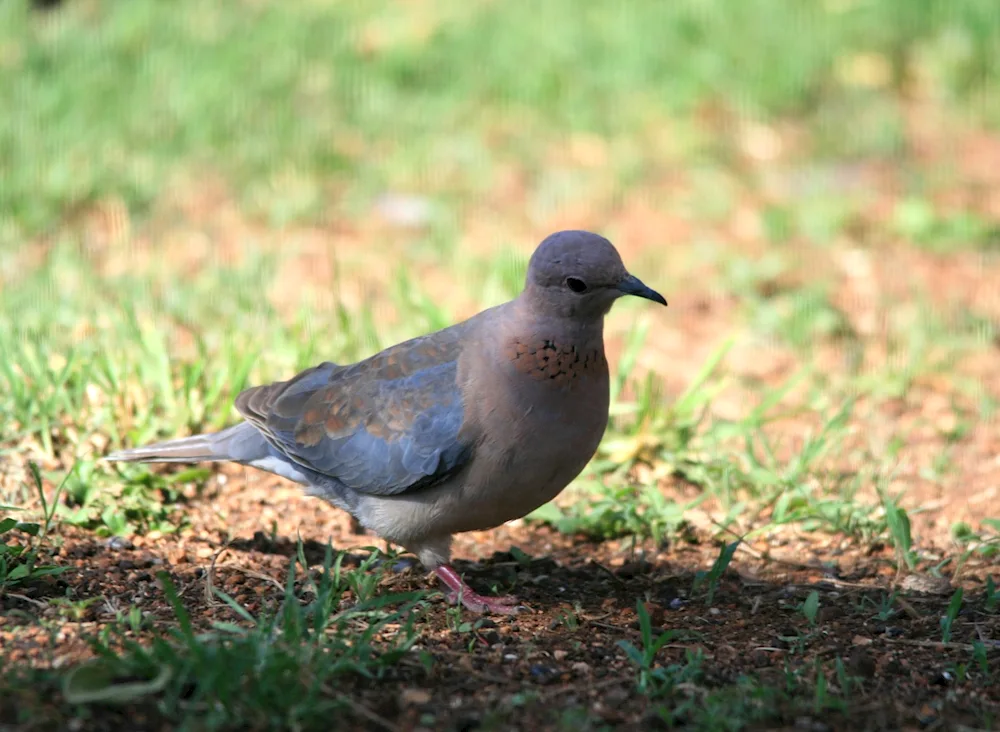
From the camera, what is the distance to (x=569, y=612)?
12.7 ft

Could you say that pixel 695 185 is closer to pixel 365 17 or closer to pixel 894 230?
pixel 894 230

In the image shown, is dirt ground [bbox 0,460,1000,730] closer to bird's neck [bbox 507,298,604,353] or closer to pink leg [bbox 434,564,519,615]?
pink leg [bbox 434,564,519,615]

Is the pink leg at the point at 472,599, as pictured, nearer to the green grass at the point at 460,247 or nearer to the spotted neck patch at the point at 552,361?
the green grass at the point at 460,247

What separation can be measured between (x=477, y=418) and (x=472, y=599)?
0.58 meters

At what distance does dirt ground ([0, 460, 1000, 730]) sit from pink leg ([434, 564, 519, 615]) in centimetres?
7

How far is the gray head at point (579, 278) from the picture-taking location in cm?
379

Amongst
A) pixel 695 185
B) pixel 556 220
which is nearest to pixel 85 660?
pixel 556 220

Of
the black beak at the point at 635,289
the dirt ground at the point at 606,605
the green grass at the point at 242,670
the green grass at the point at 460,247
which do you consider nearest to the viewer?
the green grass at the point at 242,670

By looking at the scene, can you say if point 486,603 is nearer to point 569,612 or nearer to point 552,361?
point 569,612

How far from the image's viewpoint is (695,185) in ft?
25.0

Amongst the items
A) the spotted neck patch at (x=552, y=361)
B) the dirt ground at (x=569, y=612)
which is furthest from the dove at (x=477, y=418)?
the dirt ground at (x=569, y=612)

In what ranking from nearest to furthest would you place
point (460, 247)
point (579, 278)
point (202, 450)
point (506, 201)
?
point (579, 278) < point (202, 450) < point (460, 247) < point (506, 201)

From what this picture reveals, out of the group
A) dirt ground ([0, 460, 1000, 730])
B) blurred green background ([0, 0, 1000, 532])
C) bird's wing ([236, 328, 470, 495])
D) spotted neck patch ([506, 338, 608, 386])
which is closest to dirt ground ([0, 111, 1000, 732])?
dirt ground ([0, 460, 1000, 730])

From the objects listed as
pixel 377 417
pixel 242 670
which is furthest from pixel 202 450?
pixel 242 670
